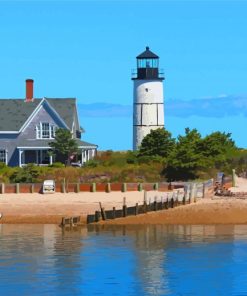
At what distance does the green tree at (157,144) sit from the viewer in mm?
67312

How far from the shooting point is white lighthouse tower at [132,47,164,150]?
73.8m

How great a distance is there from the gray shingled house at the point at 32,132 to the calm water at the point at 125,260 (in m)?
22.7

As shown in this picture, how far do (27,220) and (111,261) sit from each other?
1390 cm

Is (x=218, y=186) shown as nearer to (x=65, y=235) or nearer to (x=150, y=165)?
(x=150, y=165)

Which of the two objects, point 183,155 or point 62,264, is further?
point 183,155

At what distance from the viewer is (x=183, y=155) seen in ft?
198

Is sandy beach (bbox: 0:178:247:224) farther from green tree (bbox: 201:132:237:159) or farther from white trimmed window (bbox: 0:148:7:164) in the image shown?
white trimmed window (bbox: 0:148:7:164)

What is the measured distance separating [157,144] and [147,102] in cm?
686

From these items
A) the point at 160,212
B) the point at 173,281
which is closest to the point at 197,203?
the point at 160,212

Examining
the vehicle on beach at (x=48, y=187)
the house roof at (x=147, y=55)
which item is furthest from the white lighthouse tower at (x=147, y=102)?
the vehicle on beach at (x=48, y=187)

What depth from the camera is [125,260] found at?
3747 cm

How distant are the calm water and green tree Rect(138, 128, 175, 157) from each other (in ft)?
64.8

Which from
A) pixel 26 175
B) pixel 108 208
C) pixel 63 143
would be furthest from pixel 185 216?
pixel 63 143

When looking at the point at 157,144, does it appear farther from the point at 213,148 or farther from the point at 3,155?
the point at 3,155
